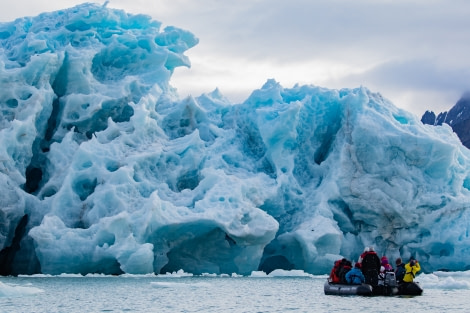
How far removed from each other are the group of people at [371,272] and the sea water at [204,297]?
16.7 inches

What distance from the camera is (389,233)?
25734mm

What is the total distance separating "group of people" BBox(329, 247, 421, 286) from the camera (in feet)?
55.0

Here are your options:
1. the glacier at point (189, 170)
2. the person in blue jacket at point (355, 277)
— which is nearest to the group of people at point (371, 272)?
the person in blue jacket at point (355, 277)

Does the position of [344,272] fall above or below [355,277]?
above

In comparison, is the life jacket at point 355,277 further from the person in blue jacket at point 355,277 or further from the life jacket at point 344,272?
the life jacket at point 344,272

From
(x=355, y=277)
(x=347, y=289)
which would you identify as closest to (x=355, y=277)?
(x=355, y=277)

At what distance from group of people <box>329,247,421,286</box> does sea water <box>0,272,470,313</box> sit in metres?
0.42

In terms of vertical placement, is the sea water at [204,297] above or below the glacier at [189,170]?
below

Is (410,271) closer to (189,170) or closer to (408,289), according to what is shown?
(408,289)

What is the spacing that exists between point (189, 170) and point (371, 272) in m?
10.2

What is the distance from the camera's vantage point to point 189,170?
25.6 metres

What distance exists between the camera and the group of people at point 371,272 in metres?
16.8

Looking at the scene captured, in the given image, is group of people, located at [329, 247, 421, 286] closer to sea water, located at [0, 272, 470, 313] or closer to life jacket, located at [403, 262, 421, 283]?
life jacket, located at [403, 262, 421, 283]

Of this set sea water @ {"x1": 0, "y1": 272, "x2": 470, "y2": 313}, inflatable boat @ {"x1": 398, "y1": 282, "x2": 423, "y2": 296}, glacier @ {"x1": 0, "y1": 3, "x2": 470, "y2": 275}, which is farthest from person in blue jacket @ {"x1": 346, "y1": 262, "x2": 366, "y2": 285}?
glacier @ {"x1": 0, "y1": 3, "x2": 470, "y2": 275}
